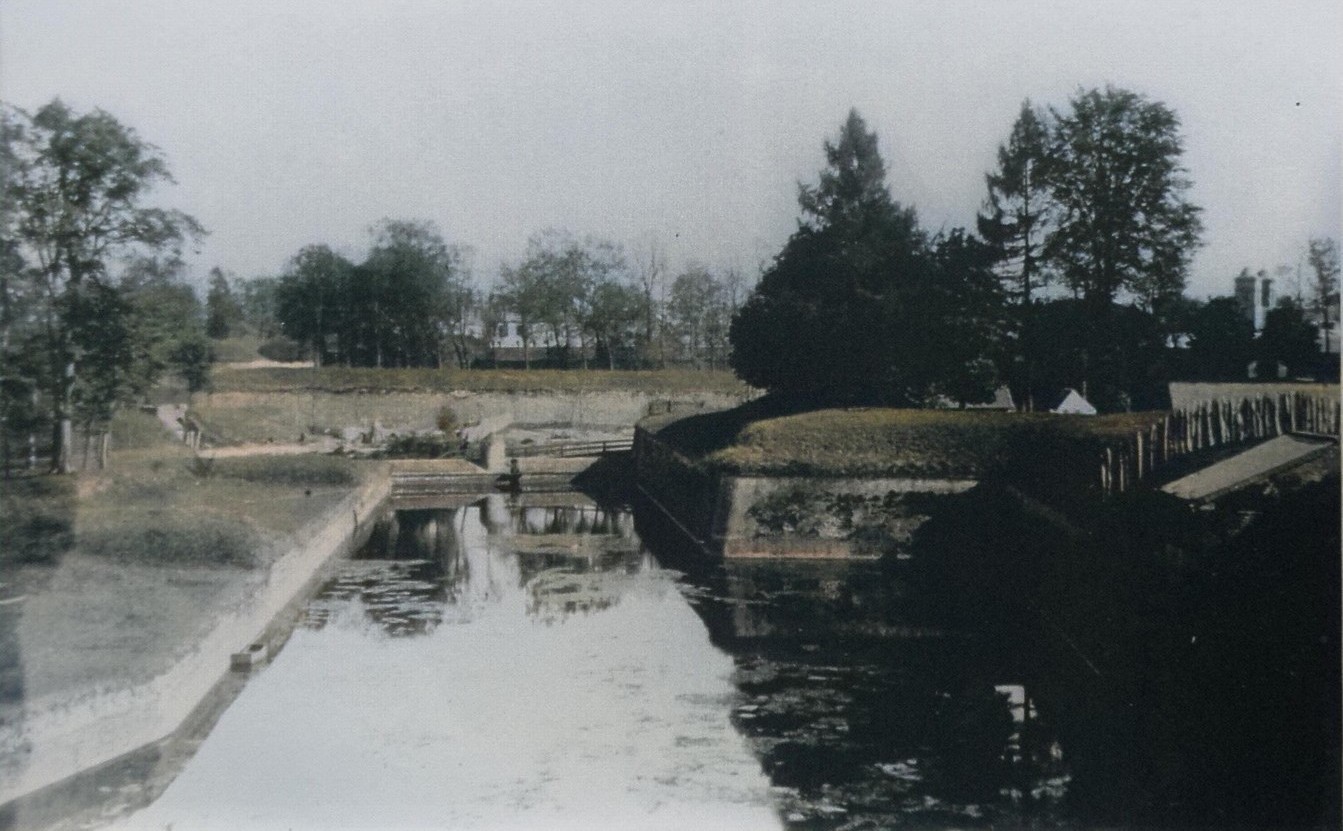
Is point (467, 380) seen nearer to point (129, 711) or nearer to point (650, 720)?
point (650, 720)

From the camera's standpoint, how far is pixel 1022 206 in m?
19.4

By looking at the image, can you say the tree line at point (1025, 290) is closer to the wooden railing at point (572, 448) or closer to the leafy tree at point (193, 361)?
the wooden railing at point (572, 448)

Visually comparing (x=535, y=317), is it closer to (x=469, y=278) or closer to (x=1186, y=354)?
(x=469, y=278)

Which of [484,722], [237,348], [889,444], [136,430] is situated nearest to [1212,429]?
[889,444]

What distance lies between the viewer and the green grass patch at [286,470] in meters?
24.3

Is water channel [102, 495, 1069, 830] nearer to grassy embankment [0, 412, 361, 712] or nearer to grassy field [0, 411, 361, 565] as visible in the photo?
grassy embankment [0, 412, 361, 712]

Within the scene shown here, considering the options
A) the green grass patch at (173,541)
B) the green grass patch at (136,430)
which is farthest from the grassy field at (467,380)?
the green grass patch at (173,541)

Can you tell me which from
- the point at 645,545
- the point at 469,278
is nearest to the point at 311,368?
the point at 469,278

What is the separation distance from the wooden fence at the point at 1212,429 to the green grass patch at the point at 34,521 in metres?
13.5

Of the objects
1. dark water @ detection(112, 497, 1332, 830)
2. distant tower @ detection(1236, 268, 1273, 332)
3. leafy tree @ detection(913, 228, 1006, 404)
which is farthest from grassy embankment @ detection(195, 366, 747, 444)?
distant tower @ detection(1236, 268, 1273, 332)

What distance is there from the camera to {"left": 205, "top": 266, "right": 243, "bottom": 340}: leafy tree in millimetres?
19306

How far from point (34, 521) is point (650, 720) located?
7.80 meters

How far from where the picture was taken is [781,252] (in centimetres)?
2892

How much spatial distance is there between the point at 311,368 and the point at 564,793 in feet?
77.3
